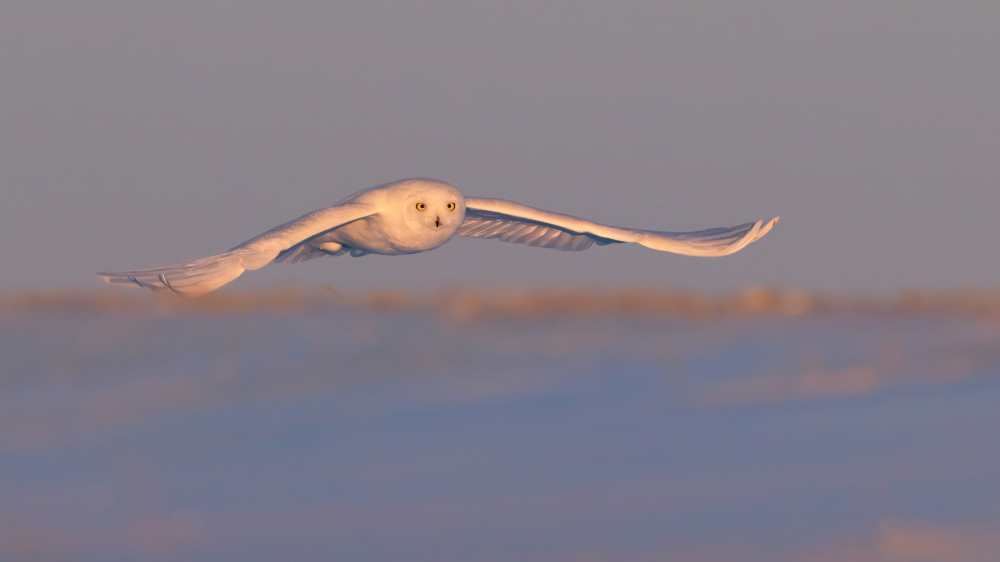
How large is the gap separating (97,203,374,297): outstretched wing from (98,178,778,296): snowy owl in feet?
0.06

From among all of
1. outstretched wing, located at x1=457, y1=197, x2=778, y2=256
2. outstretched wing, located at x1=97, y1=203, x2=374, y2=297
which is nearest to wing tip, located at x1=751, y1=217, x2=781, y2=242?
outstretched wing, located at x1=457, y1=197, x2=778, y2=256

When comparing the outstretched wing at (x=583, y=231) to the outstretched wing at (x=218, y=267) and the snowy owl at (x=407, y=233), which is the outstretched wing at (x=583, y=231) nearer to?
the snowy owl at (x=407, y=233)

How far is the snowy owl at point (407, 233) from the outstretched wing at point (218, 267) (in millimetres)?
19

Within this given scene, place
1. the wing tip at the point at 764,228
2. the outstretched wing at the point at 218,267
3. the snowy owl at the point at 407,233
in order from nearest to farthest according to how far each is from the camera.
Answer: the outstretched wing at the point at 218,267, the snowy owl at the point at 407,233, the wing tip at the point at 764,228

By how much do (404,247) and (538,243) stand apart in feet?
16.8

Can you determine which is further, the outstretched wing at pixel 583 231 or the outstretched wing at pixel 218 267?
the outstretched wing at pixel 583 231

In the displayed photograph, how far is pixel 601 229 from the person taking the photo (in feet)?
89.1

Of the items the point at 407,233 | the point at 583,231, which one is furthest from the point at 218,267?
the point at 583,231

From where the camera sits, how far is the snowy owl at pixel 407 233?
1989 centimetres

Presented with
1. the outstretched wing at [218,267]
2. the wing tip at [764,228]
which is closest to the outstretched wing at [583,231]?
the wing tip at [764,228]

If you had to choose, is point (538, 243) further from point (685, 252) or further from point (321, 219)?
point (321, 219)

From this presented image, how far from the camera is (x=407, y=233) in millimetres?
24688

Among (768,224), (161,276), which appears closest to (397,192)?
(161,276)

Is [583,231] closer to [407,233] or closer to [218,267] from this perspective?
[407,233]
